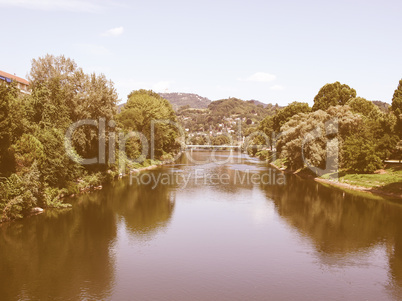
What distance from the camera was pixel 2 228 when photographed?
3922 cm

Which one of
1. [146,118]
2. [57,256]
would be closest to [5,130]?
[57,256]

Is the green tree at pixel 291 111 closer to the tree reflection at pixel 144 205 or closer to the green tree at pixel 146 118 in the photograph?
the green tree at pixel 146 118

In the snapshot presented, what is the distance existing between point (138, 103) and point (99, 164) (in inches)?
1720

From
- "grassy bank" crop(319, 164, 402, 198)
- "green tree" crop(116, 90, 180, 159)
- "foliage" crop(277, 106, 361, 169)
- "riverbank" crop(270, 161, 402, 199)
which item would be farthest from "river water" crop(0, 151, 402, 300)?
"green tree" crop(116, 90, 180, 159)

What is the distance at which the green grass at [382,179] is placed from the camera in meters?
63.7

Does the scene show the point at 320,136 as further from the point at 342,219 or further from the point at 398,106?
the point at 342,219

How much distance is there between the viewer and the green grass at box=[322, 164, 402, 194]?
6366cm

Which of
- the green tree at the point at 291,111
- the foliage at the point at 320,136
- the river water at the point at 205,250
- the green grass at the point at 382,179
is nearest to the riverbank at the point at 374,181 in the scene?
the green grass at the point at 382,179

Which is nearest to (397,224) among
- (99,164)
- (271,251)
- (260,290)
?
(271,251)

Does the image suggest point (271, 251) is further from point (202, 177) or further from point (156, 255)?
point (202, 177)

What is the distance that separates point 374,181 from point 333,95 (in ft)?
216

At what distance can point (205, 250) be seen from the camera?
35469 mm

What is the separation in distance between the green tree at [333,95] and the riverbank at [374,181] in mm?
51680

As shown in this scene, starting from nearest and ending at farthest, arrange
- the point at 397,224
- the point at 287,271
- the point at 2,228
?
the point at 287,271 → the point at 2,228 → the point at 397,224
